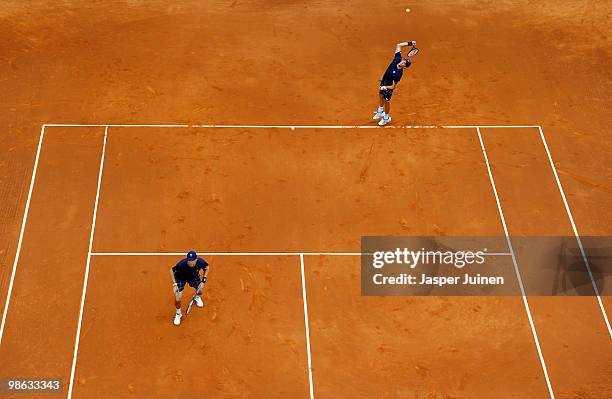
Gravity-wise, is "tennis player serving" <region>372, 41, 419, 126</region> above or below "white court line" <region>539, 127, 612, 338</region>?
above

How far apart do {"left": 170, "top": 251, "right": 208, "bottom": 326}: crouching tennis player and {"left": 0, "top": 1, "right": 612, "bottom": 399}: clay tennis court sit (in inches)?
34.7

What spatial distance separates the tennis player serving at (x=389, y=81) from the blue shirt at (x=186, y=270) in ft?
24.0

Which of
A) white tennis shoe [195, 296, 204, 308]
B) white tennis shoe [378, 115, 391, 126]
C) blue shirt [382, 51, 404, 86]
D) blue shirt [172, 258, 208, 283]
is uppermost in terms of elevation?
blue shirt [382, 51, 404, 86]

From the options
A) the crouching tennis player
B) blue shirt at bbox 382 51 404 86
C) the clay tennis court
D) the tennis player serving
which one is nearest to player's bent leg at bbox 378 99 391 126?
the tennis player serving

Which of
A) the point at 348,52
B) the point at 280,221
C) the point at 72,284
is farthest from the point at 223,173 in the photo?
the point at 348,52

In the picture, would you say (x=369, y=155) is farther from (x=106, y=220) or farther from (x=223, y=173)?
(x=106, y=220)

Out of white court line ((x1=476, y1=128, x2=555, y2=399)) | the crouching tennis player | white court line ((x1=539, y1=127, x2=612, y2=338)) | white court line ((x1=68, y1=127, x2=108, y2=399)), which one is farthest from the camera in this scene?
white court line ((x1=539, y1=127, x2=612, y2=338))

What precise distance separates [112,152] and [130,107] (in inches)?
73.9

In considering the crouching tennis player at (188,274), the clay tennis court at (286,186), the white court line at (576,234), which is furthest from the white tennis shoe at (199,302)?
the white court line at (576,234)

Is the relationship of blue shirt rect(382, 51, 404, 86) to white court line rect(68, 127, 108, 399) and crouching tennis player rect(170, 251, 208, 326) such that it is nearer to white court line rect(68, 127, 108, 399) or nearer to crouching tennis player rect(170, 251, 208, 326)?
white court line rect(68, 127, 108, 399)

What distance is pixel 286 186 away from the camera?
1723 cm

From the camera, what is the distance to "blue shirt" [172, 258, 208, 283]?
1338cm

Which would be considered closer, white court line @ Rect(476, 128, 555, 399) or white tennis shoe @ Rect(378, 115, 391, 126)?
white court line @ Rect(476, 128, 555, 399)

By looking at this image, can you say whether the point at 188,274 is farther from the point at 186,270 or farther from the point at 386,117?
the point at 386,117
